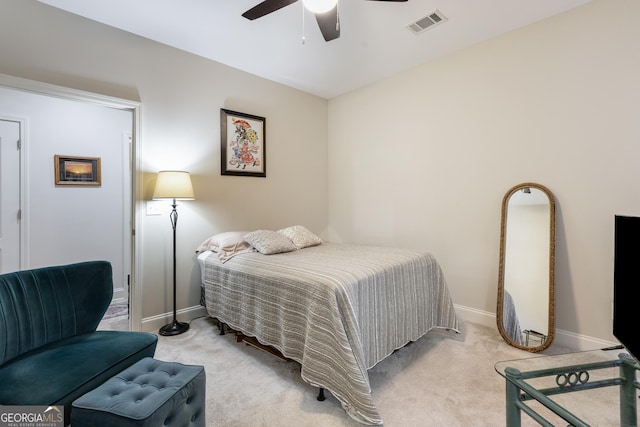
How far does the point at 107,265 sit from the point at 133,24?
6.86ft

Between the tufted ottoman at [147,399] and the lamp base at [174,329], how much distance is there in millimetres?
1370

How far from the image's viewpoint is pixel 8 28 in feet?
6.97

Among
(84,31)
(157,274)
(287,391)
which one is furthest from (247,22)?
(287,391)

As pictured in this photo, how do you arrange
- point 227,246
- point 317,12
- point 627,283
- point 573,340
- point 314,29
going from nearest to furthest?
point 627,283
point 317,12
point 573,340
point 314,29
point 227,246

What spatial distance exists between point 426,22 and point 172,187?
105 inches

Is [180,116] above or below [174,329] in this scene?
above

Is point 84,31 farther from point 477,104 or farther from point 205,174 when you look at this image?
Answer: point 477,104

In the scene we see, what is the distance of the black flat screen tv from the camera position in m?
1.19

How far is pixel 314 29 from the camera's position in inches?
104

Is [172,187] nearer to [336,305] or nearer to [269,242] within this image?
[269,242]

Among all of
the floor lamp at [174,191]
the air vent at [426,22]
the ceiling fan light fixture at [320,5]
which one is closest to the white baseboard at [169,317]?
the floor lamp at [174,191]

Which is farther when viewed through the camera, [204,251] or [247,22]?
[204,251]

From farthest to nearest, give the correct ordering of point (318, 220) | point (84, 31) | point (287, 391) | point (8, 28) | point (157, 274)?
point (318, 220) < point (157, 274) < point (84, 31) < point (8, 28) < point (287, 391)

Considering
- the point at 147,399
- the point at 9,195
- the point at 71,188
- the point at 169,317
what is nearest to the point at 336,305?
the point at 147,399
